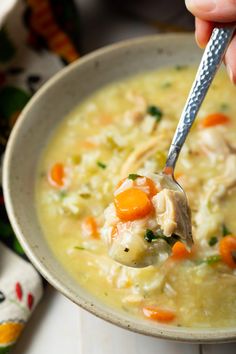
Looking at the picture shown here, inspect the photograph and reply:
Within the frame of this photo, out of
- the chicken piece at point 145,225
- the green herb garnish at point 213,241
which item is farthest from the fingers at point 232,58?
the green herb garnish at point 213,241

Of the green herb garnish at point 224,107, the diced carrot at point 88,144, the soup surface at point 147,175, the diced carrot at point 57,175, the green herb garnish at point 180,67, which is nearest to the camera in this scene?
the soup surface at point 147,175

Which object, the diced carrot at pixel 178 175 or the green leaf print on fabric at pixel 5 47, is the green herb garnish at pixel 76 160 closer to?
the diced carrot at pixel 178 175

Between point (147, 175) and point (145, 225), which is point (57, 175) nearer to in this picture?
point (147, 175)

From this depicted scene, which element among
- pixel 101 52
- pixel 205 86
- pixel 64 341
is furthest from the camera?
pixel 101 52

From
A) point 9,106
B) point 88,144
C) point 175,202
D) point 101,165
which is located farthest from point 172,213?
point 9,106

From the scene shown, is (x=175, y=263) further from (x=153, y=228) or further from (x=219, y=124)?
(x=219, y=124)

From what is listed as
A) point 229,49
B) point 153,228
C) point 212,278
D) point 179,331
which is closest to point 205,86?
point 229,49
